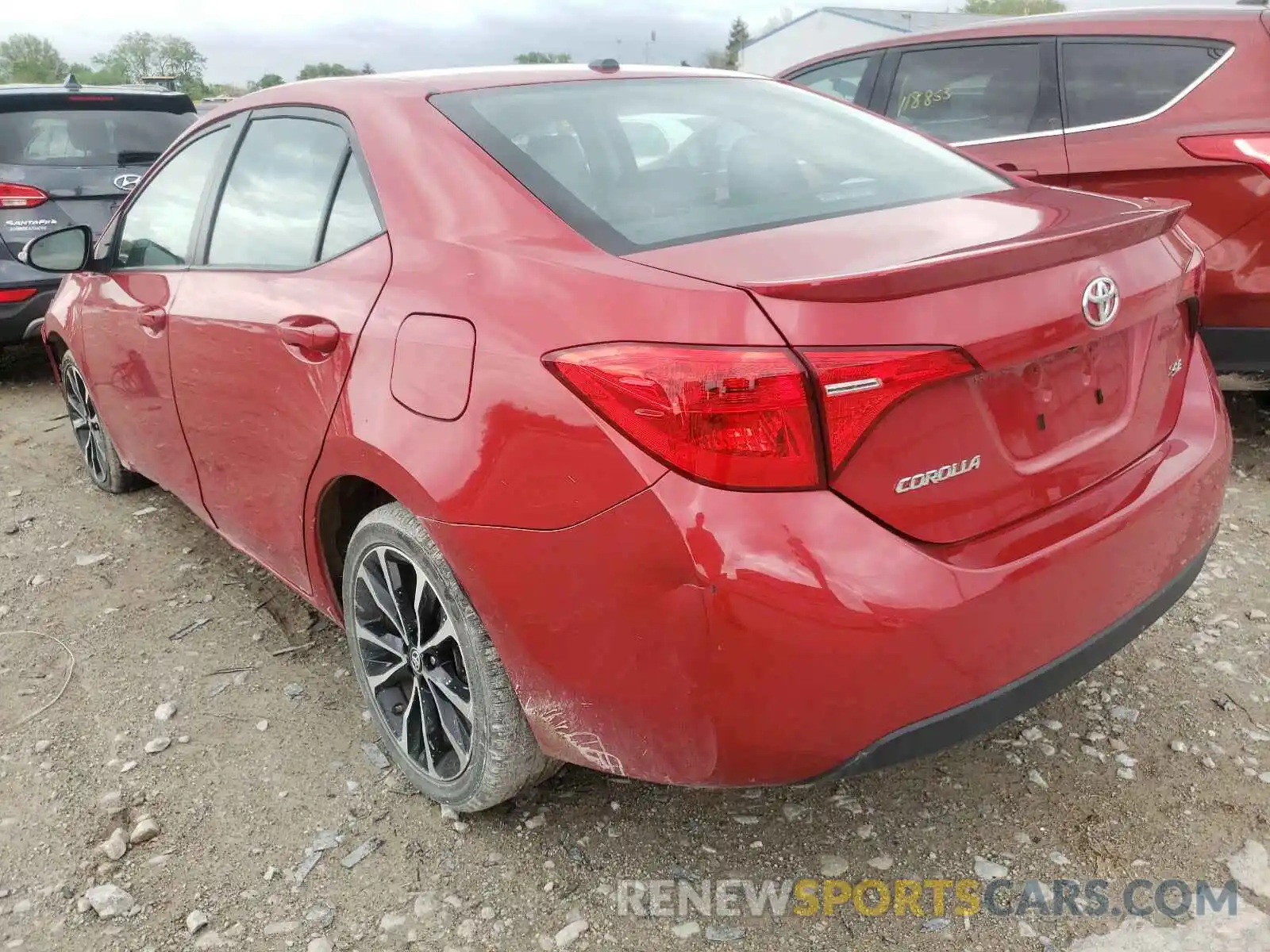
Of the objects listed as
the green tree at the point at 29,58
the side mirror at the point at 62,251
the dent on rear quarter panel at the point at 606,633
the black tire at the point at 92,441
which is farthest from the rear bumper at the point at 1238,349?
the green tree at the point at 29,58

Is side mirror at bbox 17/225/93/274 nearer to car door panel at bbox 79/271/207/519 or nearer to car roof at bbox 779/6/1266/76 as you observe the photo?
car door panel at bbox 79/271/207/519

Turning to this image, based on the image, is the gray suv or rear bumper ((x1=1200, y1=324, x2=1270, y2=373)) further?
the gray suv

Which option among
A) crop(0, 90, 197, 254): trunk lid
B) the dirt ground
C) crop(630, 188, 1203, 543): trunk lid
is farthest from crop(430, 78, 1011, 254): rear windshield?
crop(0, 90, 197, 254): trunk lid

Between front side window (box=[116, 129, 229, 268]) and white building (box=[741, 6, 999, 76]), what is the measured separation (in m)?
41.1

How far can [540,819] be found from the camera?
2223 mm

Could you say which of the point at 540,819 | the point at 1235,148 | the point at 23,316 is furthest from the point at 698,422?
the point at 23,316

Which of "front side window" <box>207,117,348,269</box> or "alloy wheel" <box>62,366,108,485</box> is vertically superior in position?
Answer: "front side window" <box>207,117,348,269</box>

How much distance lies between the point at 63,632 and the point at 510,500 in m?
2.15

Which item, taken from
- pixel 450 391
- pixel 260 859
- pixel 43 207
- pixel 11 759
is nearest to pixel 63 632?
pixel 11 759

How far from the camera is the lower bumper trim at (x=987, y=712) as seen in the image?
160 cm

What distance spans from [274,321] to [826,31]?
1944 inches

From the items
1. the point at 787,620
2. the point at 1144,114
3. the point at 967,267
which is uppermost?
the point at 1144,114

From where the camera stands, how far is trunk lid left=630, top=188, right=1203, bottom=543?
151cm

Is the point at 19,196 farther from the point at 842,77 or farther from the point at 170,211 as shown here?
the point at 842,77
